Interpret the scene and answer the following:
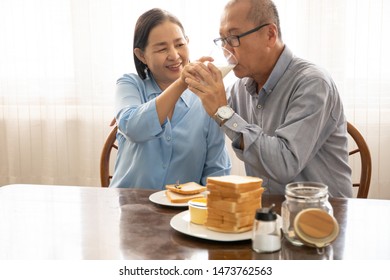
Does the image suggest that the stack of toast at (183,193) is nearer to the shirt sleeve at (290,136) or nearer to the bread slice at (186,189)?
the bread slice at (186,189)

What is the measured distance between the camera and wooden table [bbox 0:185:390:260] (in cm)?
101

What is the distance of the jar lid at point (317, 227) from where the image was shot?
99cm

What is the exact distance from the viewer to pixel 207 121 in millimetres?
1833

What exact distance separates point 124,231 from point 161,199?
25 centimetres

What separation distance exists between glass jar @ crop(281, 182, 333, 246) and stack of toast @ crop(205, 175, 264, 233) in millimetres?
72

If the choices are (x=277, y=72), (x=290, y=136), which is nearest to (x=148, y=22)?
(x=277, y=72)

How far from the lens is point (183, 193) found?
4.50 ft

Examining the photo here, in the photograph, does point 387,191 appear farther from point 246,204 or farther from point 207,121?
point 246,204

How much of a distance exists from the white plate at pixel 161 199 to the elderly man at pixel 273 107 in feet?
0.94

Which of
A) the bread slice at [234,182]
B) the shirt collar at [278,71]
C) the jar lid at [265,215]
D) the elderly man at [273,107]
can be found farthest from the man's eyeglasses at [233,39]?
the jar lid at [265,215]

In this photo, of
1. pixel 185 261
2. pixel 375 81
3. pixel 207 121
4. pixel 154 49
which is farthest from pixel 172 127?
pixel 375 81

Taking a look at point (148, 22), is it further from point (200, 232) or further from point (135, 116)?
point (200, 232)

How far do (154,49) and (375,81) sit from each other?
1.72 meters

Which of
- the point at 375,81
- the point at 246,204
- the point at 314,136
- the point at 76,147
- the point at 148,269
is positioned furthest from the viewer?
the point at 76,147
